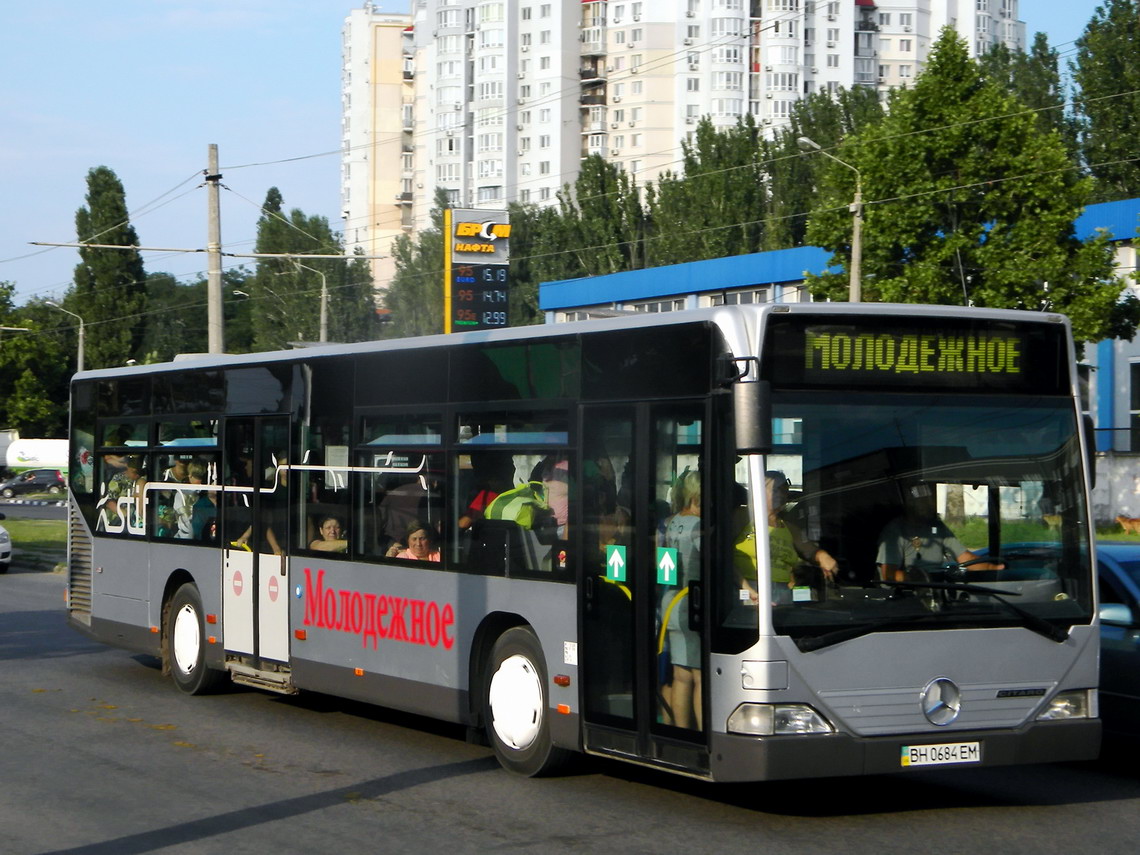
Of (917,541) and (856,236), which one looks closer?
(917,541)

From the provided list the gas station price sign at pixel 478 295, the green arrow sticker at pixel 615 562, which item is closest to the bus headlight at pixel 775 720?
the green arrow sticker at pixel 615 562

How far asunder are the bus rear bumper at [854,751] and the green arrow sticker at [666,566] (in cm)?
84

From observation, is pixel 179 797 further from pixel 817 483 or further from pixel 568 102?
pixel 568 102

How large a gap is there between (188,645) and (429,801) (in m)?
5.32

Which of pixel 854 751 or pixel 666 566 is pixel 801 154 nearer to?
pixel 666 566

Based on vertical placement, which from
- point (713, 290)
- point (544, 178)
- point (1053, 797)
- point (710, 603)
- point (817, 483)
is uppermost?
point (544, 178)

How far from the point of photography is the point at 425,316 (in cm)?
8200

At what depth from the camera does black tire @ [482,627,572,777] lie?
913 centimetres

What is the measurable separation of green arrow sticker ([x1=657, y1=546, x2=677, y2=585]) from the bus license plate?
1.41 m

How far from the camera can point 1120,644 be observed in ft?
30.3

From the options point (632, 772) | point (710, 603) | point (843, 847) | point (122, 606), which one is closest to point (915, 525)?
point (710, 603)

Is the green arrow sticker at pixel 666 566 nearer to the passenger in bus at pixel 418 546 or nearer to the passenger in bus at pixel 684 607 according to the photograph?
the passenger in bus at pixel 684 607

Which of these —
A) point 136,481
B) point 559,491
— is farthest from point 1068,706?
point 136,481

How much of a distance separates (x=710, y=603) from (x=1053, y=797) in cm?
250
